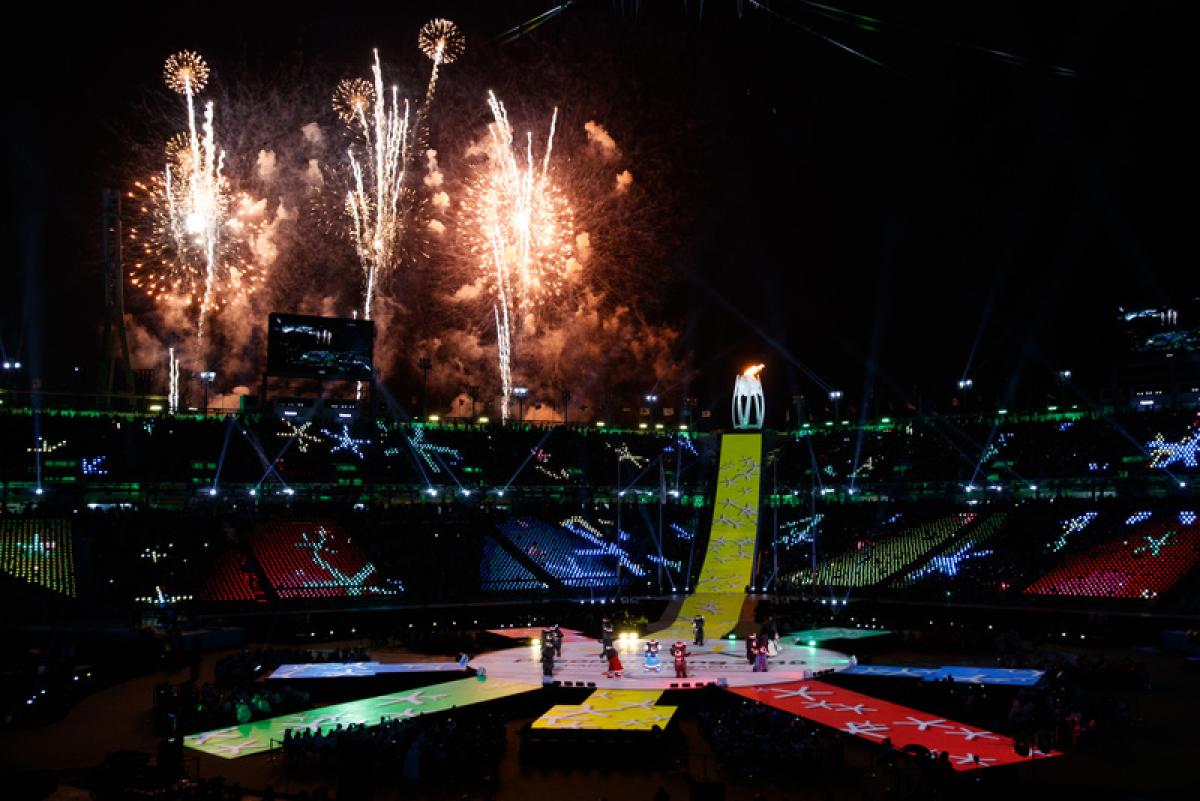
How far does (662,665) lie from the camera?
3578cm

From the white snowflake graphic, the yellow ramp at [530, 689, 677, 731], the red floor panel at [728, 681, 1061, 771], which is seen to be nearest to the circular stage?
the yellow ramp at [530, 689, 677, 731]

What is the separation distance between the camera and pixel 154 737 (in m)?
26.4

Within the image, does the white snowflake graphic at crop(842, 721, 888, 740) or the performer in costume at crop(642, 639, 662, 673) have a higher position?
the performer in costume at crop(642, 639, 662, 673)

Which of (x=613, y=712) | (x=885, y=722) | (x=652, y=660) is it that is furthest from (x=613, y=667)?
(x=885, y=722)

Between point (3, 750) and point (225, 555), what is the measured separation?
23.7 meters

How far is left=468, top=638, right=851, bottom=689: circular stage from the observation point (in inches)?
1280

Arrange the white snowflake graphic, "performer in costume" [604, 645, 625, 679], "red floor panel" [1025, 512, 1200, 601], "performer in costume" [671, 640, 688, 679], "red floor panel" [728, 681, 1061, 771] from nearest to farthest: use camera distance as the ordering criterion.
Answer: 1. "red floor panel" [728, 681, 1061, 771]
2. the white snowflake graphic
3. "performer in costume" [671, 640, 688, 679]
4. "performer in costume" [604, 645, 625, 679]
5. "red floor panel" [1025, 512, 1200, 601]

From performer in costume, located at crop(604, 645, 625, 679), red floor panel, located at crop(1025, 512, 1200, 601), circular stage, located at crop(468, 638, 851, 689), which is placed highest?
red floor panel, located at crop(1025, 512, 1200, 601)

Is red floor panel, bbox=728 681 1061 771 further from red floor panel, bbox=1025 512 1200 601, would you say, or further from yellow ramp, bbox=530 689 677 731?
red floor panel, bbox=1025 512 1200 601

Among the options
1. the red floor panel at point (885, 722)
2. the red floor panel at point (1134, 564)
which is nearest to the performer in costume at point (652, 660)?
the red floor panel at point (885, 722)

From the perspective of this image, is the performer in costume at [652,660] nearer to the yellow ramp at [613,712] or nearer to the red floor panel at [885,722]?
the yellow ramp at [613,712]

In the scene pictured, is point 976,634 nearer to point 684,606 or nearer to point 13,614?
point 684,606

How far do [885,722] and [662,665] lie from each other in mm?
10041

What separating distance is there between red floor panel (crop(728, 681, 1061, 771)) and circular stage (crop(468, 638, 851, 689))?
1.63 metres
